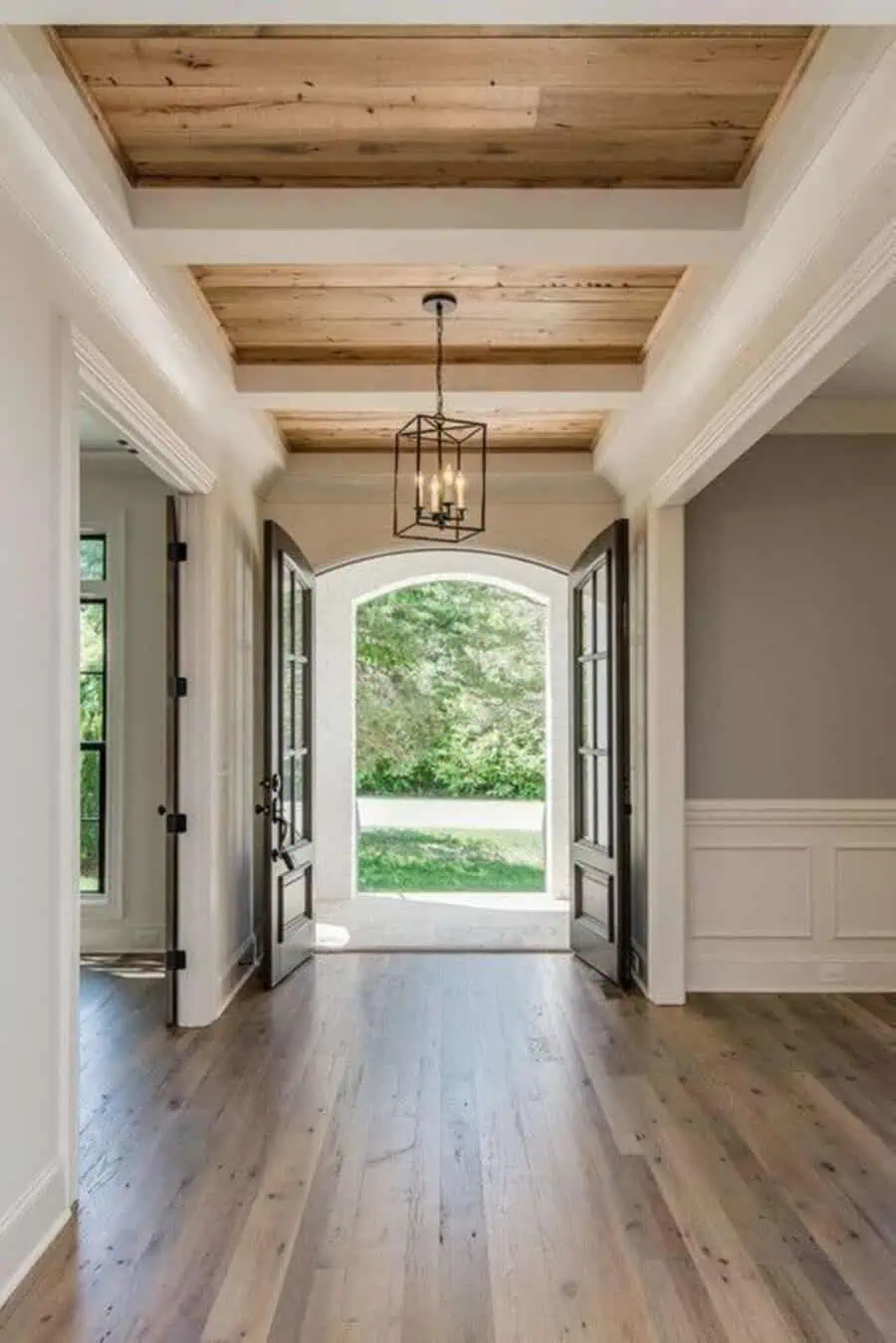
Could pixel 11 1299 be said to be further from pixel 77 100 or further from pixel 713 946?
pixel 713 946

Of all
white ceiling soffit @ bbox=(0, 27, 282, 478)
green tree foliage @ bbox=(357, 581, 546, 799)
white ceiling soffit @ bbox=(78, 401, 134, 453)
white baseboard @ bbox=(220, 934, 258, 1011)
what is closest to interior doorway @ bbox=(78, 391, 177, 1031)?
white ceiling soffit @ bbox=(78, 401, 134, 453)

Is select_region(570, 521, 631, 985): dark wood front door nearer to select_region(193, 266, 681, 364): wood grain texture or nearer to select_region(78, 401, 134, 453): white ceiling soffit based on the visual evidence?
select_region(193, 266, 681, 364): wood grain texture

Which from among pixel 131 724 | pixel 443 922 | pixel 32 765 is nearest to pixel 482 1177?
pixel 32 765

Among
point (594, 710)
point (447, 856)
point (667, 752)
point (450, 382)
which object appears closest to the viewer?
point (450, 382)

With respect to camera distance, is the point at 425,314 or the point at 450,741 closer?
the point at 425,314

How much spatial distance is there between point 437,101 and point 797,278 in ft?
3.68

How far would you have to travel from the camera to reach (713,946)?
4.99 metres

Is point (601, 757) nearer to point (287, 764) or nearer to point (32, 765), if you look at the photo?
point (287, 764)

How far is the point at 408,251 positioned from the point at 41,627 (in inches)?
57.8

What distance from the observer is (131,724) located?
5.84 metres

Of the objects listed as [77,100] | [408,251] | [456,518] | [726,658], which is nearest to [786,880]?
[726,658]

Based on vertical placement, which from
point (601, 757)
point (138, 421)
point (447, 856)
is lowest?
point (447, 856)
